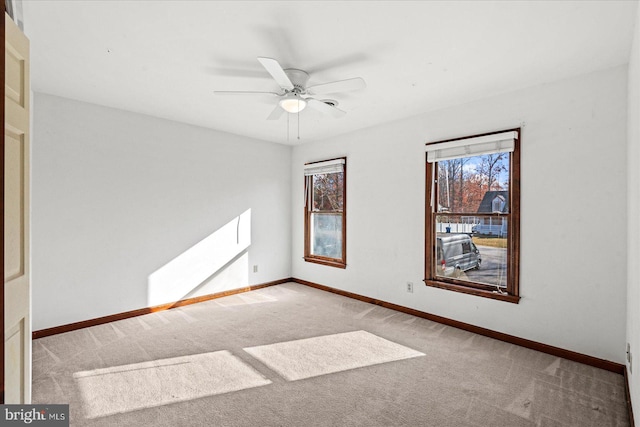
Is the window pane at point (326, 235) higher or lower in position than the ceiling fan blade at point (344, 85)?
lower

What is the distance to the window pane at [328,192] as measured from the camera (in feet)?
16.8

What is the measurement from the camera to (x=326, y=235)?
5363 millimetres

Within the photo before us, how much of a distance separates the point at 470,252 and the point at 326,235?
2352 millimetres

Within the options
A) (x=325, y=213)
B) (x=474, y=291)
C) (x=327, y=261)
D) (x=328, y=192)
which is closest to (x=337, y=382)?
(x=474, y=291)

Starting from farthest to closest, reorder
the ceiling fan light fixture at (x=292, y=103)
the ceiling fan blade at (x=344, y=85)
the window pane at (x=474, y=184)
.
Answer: the window pane at (x=474, y=184) < the ceiling fan light fixture at (x=292, y=103) < the ceiling fan blade at (x=344, y=85)

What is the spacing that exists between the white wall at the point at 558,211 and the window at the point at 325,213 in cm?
115

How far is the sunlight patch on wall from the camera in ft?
13.9

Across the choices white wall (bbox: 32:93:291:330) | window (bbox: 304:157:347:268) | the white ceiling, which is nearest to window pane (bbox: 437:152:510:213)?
the white ceiling

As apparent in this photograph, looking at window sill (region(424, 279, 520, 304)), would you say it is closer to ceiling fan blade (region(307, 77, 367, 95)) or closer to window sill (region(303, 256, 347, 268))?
window sill (region(303, 256, 347, 268))

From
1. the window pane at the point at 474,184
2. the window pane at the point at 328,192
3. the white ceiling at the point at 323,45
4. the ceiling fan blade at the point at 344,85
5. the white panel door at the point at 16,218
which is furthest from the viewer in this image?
the window pane at the point at 328,192

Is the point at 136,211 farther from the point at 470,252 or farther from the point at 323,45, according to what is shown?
the point at 470,252

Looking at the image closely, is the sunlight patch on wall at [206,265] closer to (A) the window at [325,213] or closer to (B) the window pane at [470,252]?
(A) the window at [325,213]

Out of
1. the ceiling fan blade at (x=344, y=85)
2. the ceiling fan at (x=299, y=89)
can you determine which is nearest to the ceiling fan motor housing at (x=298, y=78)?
the ceiling fan at (x=299, y=89)

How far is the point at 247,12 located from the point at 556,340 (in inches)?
145
